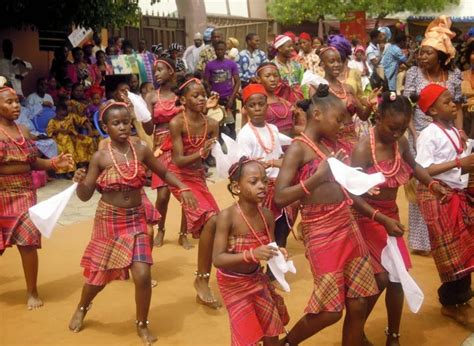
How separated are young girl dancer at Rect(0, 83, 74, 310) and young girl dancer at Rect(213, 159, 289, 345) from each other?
1.87 metres

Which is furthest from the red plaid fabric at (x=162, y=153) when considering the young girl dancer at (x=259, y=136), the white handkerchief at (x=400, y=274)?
the white handkerchief at (x=400, y=274)

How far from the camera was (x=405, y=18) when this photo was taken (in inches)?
1416

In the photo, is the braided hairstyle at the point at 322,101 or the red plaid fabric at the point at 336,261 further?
the braided hairstyle at the point at 322,101

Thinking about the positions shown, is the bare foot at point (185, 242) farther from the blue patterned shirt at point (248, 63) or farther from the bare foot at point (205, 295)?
the blue patterned shirt at point (248, 63)

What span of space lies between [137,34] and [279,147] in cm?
1180

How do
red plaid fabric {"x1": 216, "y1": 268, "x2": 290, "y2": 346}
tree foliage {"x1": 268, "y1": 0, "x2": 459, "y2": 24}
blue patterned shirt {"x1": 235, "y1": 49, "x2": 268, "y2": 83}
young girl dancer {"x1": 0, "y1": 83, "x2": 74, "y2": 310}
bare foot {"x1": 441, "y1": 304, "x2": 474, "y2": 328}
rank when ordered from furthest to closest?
tree foliage {"x1": 268, "y1": 0, "x2": 459, "y2": 24}, blue patterned shirt {"x1": 235, "y1": 49, "x2": 268, "y2": 83}, young girl dancer {"x1": 0, "y1": 83, "x2": 74, "y2": 310}, bare foot {"x1": 441, "y1": 304, "x2": 474, "y2": 328}, red plaid fabric {"x1": 216, "y1": 268, "x2": 290, "y2": 346}

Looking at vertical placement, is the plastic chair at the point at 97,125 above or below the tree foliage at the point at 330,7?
below

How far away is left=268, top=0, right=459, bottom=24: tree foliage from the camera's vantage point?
3061 cm

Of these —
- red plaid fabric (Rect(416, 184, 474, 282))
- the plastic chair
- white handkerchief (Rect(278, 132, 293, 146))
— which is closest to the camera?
red plaid fabric (Rect(416, 184, 474, 282))

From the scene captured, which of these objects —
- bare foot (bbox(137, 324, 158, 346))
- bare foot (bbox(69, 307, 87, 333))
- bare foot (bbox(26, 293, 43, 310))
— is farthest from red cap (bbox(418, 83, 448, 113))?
bare foot (bbox(26, 293, 43, 310))

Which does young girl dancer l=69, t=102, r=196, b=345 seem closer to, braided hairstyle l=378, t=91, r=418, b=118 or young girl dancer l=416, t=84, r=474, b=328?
braided hairstyle l=378, t=91, r=418, b=118

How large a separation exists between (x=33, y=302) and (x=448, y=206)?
320 centimetres

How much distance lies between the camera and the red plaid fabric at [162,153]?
19.3ft

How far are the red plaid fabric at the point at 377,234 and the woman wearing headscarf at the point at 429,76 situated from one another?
2.05 metres
